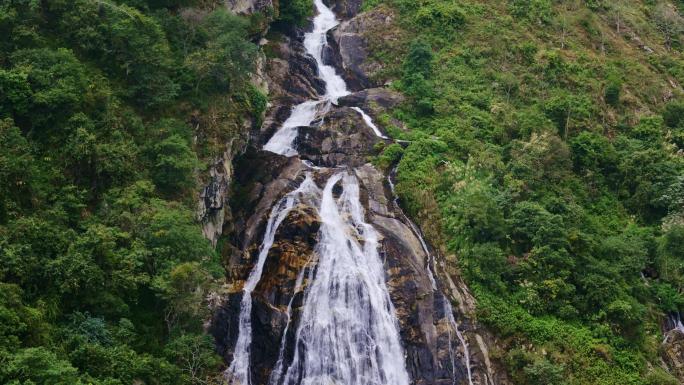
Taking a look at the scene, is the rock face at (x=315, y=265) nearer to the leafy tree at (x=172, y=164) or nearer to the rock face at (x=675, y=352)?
the leafy tree at (x=172, y=164)

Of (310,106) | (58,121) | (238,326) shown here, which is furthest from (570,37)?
(58,121)

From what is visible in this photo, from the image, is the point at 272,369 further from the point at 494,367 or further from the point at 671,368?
the point at 671,368

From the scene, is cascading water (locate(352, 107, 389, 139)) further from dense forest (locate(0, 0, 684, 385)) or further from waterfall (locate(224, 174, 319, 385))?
waterfall (locate(224, 174, 319, 385))

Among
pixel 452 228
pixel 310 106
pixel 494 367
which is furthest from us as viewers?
pixel 310 106

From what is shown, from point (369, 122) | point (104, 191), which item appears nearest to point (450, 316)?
point (369, 122)

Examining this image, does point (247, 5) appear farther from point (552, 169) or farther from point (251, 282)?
point (552, 169)

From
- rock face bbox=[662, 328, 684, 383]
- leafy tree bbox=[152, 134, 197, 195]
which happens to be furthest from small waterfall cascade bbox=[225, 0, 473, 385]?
rock face bbox=[662, 328, 684, 383]

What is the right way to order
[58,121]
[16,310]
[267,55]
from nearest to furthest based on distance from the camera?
[16,310] → [58,121] → [267,55]
